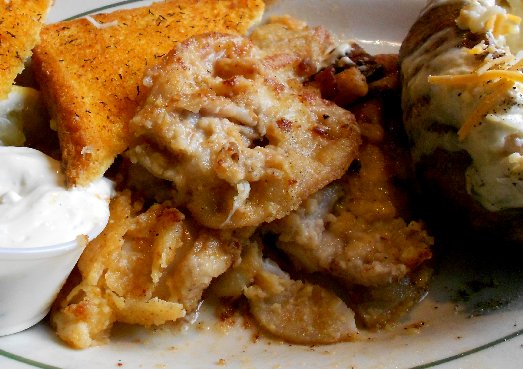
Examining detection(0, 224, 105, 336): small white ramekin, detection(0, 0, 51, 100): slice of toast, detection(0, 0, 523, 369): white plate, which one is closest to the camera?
detection(0, 224, 105, 336): small white ramekin

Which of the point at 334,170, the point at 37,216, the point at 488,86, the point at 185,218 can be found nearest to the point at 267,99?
the point at 334,170

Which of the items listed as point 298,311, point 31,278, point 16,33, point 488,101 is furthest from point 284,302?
point 16,33

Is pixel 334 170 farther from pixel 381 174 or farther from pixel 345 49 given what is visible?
pixel 345 49

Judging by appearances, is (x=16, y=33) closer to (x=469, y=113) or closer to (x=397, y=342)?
(x=469, y=113)

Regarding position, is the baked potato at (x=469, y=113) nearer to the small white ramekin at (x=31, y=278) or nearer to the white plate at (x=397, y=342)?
the white plate at (x=397, y=342)

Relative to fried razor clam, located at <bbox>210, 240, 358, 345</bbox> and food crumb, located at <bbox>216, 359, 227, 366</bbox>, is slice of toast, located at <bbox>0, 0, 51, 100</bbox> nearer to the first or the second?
fried razor clam, located at <bbox>210, 240, 358, 345</bbox>

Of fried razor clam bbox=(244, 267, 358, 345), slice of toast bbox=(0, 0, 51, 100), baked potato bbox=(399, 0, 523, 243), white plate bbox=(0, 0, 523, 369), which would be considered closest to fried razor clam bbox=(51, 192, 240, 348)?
white plate bbox=(0, 0, 523, 369)
